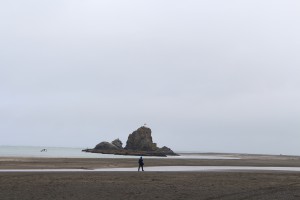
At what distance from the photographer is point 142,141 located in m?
150

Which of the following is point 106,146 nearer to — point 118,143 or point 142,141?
point 118,143

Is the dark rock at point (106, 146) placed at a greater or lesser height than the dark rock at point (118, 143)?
lesser

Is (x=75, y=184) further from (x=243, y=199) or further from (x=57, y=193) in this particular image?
(x=243, y=199)

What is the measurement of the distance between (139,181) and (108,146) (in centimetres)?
12664

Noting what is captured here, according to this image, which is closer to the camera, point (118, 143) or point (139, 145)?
point (139, 145)

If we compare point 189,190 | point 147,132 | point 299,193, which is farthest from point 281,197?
point 147,132

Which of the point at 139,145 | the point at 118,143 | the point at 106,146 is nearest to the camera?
the point at 139,145

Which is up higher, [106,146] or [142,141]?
[142,141]

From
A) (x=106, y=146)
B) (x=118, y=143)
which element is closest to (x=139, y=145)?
(x=106, y=146)

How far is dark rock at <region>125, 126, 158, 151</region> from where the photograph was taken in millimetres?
148375

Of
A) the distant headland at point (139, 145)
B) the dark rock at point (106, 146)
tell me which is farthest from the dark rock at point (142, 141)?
the dark rock at point (106, 146)

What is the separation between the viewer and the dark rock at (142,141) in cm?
14838

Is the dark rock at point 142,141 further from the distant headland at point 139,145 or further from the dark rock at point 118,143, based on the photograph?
the dark rock at point 118,143

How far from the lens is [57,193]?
24.4 metres
